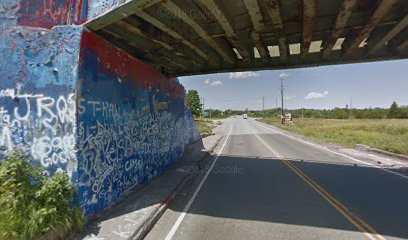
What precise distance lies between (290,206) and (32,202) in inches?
214

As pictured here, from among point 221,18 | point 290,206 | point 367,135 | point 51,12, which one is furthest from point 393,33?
point 367,135

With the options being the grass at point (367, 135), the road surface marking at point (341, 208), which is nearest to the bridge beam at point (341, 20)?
the road surface marking at point (341, 208)

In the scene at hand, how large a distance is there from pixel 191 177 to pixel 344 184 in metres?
5.12

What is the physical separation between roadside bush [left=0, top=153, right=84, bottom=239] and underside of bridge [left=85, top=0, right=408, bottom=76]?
2.98 meters

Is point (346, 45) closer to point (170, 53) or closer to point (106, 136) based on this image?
point (170, 53)

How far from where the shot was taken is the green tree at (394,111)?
304 feet

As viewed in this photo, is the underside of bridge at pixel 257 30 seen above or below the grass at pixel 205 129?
above

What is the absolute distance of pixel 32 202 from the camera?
4.07m

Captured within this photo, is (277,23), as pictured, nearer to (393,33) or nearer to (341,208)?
(393,33)

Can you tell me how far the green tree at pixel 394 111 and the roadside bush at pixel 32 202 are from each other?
11189 cm

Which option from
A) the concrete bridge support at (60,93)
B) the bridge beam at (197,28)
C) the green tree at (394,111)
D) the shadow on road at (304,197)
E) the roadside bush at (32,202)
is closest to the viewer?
the roadside bush at (32,202)

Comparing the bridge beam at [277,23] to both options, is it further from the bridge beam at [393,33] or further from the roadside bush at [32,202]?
the roadside bush at [32,202]

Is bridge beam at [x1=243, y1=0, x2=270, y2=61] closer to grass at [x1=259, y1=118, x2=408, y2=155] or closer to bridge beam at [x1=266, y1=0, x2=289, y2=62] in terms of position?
bridge beam at [x1=266, y1=0, x2=289, y2=62]

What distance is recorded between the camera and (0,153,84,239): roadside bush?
3748 mm
